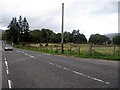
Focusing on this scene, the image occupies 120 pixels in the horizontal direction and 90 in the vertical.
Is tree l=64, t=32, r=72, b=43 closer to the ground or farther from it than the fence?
farther from it

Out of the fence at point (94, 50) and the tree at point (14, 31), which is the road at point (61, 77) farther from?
the tree at point (14, 31)

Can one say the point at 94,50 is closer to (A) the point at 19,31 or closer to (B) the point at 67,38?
(A) the point at 19,31

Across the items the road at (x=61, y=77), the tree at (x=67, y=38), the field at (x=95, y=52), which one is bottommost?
the road at (x=61, y=77)

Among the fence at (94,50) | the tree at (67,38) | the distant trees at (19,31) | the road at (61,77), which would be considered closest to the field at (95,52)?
the fence at (94,50)

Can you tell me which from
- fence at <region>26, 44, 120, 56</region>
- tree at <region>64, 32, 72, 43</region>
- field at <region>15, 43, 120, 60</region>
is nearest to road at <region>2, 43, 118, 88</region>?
field at <region>15, 43, 120, 60</region>

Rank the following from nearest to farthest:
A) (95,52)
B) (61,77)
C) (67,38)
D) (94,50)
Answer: (61,77)
(95,52)
(94,50)
(67,38)

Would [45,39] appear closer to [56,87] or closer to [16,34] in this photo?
[16,34]

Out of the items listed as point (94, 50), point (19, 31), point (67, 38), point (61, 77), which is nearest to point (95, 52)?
point (94, 50)

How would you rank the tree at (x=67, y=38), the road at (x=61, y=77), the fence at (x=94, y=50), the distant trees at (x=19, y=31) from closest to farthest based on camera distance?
the road at (x=61, y=77) < the fence at (x=94, y=50) < the distant trees at (x=19, y=31) < the tree at (x=67, y=38)

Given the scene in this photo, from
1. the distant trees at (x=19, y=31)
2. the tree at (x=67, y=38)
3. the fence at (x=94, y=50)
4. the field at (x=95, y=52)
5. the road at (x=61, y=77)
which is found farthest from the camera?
the tree at (x=67, y=38)

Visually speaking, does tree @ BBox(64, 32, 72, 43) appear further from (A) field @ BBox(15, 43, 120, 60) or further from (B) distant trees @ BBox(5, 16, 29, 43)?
(A) field @ BBox(15, 43, 120, 60)

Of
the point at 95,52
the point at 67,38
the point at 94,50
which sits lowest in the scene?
the point at 95,52

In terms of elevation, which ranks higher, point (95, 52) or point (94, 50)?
point (94, 50)

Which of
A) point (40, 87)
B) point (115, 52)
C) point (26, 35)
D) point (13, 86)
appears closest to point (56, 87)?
point (40, 87)
